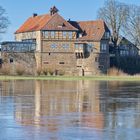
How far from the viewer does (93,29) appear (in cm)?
10862

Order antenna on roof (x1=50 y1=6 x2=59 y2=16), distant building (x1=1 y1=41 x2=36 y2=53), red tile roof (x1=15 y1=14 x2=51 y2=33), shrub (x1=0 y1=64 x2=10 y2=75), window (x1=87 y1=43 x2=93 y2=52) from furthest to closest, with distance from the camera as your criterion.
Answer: antenna on roof (x1=50 y1=6 x2=59 y2=16) → red tile roof (x1=15 y1=14 x2=51 y2=33) → window (x1=87 y1=43 x2=93 y2=52) → distant building (x1=1 y1=41 x2=36 y2=53) → shrub (x1=0 y1=64 x2=10 y2=75)

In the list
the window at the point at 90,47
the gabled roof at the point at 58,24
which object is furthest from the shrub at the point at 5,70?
the window at the point at 90,47

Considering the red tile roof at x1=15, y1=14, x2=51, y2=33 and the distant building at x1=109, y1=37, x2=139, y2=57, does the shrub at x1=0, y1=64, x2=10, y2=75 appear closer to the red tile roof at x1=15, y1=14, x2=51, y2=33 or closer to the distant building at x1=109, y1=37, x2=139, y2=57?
the red tile roof at x1=15, y1=14, x2=51, y2=33

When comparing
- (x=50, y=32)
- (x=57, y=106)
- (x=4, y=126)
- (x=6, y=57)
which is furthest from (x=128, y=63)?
(x=4, y=126)

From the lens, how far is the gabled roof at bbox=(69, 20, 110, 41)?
106938 millimetres

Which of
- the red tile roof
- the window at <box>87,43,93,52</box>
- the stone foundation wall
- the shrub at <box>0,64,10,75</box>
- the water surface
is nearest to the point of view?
the water surface

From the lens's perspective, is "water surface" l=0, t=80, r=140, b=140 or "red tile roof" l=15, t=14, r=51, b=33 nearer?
"water surface" l=0, t=80, r=140, b=140

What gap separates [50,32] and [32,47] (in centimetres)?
460

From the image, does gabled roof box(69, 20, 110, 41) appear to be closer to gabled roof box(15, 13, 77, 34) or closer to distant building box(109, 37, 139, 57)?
gabled roof box(15, 13, 77, 34)

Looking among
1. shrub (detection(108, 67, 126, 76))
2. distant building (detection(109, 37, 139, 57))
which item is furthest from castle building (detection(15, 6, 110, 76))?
distant building (detection(109, 37, 139, 57))

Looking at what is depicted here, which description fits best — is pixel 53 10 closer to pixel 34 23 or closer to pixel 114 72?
pixel 34 23

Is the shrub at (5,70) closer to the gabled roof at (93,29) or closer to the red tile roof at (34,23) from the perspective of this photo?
the red tile roof at (34,23)

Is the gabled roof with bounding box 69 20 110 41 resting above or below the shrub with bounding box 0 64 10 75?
above

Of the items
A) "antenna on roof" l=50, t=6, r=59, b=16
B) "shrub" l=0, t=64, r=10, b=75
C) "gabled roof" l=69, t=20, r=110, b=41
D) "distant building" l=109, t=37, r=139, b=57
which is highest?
"antenna on roof" l=50, t=6, r=59, b=16
